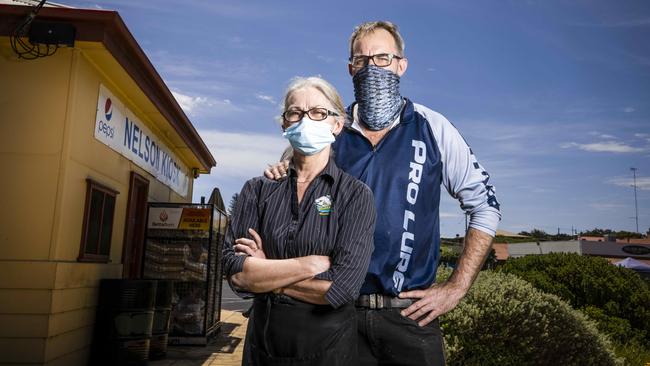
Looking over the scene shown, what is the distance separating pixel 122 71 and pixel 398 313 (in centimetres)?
580

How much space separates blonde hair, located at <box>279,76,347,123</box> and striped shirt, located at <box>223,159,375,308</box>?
0.86 ft

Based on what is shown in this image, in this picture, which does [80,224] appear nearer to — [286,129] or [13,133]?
[13,133]

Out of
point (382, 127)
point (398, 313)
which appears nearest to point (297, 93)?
point (382, 127)

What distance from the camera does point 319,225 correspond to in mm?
1970

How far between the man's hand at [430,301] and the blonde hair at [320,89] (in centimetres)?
86

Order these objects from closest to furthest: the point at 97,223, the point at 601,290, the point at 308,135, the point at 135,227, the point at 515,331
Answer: the point at 308,135, the point at 515,331, the point at 97,223, the point at 135,227, the point at 601,290

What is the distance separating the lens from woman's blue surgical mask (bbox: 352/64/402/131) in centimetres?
251

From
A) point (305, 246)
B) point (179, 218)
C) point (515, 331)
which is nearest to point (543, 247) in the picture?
point (179, 218)

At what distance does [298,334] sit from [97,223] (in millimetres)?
5806

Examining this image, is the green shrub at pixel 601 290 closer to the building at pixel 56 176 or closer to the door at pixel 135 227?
Result: the door at pixel 135 227

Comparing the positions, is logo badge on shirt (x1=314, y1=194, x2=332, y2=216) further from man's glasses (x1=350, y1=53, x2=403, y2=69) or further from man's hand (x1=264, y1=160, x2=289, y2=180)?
man's glasses (x1=350, y1=53, x2=403, y2=69)

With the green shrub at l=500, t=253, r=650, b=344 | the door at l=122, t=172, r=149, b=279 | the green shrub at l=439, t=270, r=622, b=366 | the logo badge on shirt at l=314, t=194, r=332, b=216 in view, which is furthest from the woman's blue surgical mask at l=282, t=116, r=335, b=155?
the green shrub at l=500, t=253, r=650, b=344

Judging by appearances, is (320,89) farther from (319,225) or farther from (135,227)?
(135,227)

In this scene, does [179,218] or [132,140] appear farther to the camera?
[179,218]
